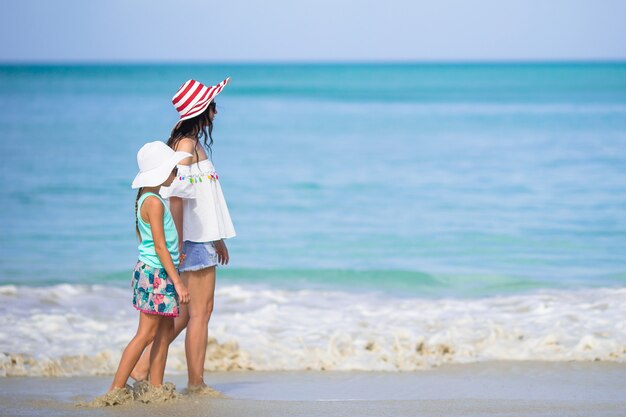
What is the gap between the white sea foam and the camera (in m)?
5.98

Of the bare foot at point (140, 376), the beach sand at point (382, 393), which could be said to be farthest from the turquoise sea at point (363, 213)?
the bare foot at point (140, 376)

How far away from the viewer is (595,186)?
50.9 ft

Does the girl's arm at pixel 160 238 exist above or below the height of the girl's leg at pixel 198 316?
above

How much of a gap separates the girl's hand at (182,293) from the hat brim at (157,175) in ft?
1.56

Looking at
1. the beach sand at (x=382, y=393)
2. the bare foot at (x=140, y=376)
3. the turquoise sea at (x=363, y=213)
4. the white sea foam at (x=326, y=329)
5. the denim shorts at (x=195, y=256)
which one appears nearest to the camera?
the beach sand at (x=382, y=393)

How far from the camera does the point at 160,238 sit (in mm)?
4285

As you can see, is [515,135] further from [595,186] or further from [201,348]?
[201,348]

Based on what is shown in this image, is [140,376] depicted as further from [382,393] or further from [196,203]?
[382,393]

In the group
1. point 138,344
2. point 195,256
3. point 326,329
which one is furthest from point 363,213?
point 138,344

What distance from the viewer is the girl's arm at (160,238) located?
428 centimetres

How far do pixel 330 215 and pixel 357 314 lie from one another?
5.71 metres

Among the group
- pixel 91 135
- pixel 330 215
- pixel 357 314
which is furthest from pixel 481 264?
pixel 91 135

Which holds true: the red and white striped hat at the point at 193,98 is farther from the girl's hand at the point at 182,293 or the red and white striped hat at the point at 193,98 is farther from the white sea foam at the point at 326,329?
the white sea foam at the point at 326,329

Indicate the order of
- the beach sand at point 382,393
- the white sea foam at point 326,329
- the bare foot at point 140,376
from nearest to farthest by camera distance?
the beach sand at point 382,393 < the bare foot at point 140,376 < the white sea foam at point 326,329
